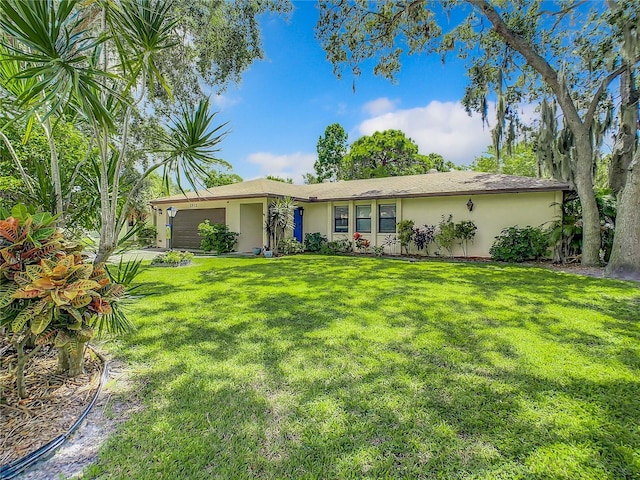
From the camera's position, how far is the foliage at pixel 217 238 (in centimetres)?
1414

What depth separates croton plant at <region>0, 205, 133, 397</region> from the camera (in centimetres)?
204

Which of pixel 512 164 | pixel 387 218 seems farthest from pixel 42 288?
pixel 512 164

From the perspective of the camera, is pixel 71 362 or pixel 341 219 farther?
pixel 341 219

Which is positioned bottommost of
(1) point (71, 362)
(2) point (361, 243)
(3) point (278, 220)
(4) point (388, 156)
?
(1) point (71, 362)

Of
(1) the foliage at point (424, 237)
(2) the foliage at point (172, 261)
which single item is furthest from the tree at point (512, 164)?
(2) the foliage at point (172, 261)

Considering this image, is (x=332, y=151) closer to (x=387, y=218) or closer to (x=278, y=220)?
(x=387, y=218)

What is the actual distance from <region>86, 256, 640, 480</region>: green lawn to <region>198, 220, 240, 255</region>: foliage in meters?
8.91

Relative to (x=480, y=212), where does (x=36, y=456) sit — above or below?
below

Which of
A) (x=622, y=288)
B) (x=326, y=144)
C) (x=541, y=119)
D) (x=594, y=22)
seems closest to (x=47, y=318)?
(x=622, y=288)

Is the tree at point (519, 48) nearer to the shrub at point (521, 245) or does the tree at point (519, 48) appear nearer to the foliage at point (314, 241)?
the shrub at point (521, 245)

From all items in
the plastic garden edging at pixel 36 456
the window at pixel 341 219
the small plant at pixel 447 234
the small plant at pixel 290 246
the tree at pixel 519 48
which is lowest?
the plastic garden edging at pixel 36 456

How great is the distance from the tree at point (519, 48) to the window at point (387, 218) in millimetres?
4599

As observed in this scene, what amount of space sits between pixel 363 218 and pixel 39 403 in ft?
41.7

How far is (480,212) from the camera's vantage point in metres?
11.7
